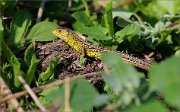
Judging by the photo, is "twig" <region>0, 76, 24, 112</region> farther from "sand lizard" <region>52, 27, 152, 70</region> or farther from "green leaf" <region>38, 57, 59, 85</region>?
"sand lizard" <region>52, 27, 152, 70</region>

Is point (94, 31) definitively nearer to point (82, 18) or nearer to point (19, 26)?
point (82, 18)

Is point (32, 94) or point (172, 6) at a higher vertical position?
point (172, 6)

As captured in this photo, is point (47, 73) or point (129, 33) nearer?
point (47, 73)

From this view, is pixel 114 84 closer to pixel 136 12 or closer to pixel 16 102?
pixel 16 102

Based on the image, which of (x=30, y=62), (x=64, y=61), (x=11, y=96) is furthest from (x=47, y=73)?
(x=11, y=96)

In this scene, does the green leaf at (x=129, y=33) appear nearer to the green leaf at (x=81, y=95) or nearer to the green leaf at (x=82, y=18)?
the green leaf at (x=82, y=18)

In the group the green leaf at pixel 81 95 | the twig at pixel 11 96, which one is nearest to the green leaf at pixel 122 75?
the green leaf at pixel 81 95
